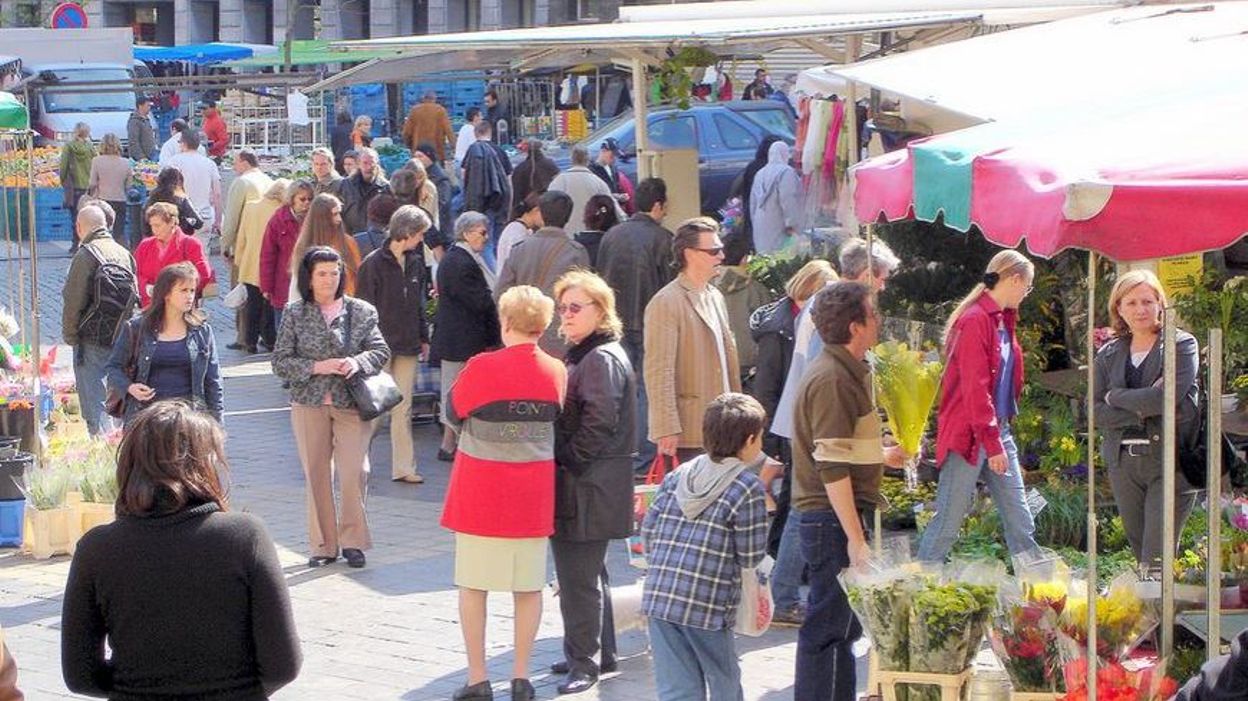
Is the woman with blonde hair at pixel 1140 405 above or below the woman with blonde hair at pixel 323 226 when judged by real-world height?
below

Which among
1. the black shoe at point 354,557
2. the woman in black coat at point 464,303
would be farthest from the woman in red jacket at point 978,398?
the woman in black coat at point 464,303

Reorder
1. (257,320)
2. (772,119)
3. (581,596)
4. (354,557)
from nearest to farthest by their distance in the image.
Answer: (581,596), (354,557), (257,320), (772,119)

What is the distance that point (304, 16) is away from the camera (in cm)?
6003

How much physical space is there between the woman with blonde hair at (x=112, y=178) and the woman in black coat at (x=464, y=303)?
414 inches

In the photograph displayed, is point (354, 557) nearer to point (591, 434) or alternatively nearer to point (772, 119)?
point (591, 434)

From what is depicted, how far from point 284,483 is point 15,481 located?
6.69 feet

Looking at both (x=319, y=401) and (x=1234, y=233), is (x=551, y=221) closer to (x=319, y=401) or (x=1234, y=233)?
(x=319, y=401)

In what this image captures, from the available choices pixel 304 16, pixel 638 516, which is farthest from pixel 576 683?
pixel 304 16

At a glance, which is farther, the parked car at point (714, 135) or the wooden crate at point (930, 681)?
the parked car at point (714, 135)

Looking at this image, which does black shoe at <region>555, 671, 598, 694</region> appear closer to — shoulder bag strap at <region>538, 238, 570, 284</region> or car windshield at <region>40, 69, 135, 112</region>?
shoulder bag strap at <region>538, 238, 570, 284</region>

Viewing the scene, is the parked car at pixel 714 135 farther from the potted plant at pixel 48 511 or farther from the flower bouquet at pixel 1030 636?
the flower bouquet at pixel 1030 636

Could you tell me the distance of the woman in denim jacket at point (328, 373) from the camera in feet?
30.7

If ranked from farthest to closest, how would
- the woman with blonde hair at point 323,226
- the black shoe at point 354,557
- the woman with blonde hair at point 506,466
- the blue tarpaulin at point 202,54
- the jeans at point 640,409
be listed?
the blue tarpaulin at point 202,54, the woman with blonde hair at point 323,226, the jeans at point 640,409, the black shoe at point 354,557, the woman with blonde hair at point 506,466

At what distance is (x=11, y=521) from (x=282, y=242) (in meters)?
4.42
